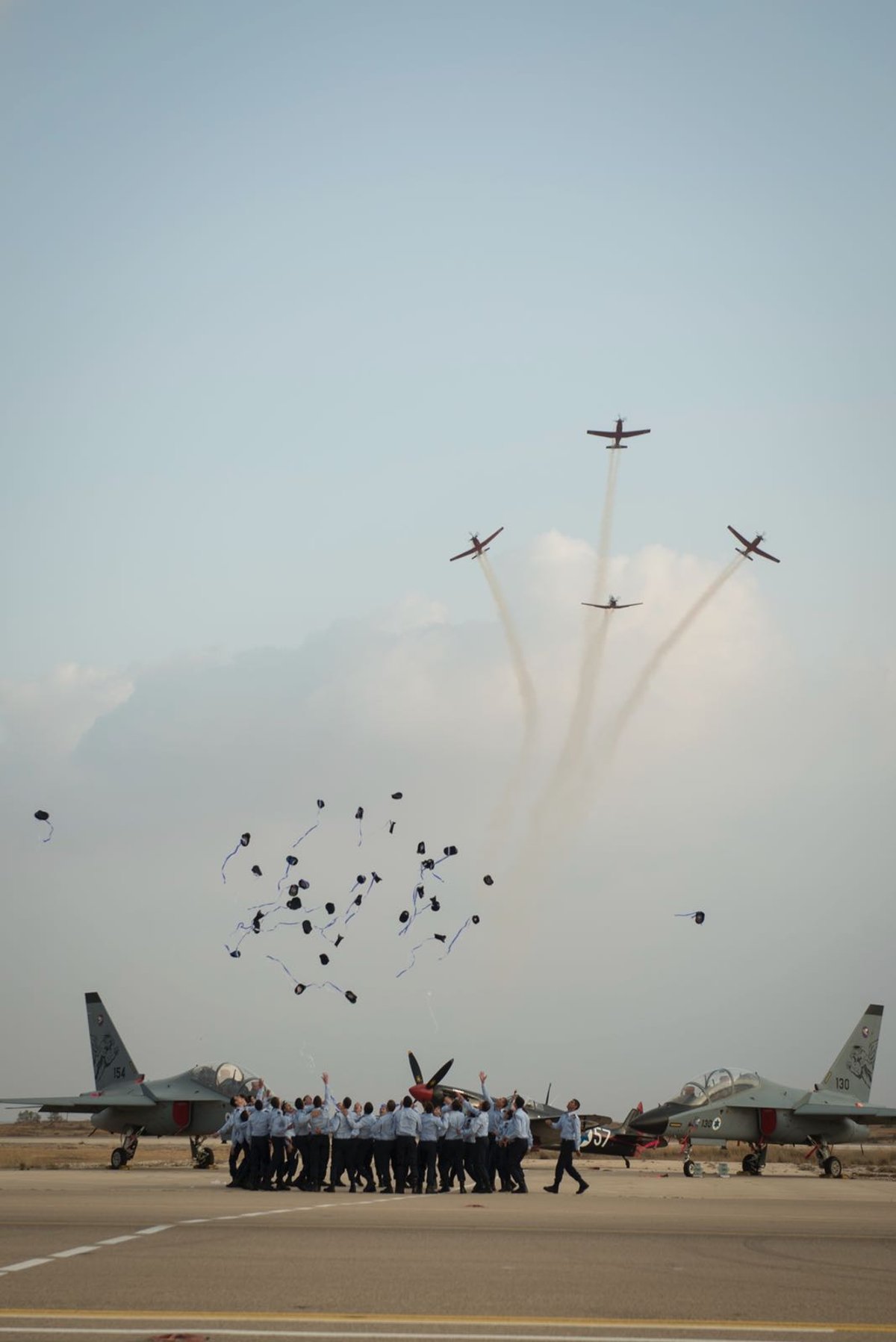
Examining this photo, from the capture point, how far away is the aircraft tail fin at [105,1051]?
4269 cm

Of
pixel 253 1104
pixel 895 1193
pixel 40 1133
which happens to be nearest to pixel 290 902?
pixel 253 1104

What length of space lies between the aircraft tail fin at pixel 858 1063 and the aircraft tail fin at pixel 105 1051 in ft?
71.4

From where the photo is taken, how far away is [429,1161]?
2517 cm

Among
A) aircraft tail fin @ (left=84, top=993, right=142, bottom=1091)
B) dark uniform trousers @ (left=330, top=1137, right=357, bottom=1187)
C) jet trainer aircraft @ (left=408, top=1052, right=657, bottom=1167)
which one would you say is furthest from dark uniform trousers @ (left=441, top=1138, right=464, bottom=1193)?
aircraft tail fin @ (left=84, top=993, right=142, bottom=1091)

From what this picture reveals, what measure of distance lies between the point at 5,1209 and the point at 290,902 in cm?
1662

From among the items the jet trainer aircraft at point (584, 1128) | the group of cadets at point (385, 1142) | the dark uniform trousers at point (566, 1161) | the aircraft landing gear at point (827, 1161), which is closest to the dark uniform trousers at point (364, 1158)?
the group of cadets at point (385, 1142)

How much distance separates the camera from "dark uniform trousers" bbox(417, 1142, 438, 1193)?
2500 cm

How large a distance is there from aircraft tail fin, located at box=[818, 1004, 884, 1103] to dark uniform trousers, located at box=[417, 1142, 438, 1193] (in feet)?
68.9

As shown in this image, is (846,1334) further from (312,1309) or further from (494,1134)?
(494,1134)

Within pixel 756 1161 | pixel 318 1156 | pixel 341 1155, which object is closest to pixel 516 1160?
pixel 341 1155

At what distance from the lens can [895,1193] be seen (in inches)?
1131

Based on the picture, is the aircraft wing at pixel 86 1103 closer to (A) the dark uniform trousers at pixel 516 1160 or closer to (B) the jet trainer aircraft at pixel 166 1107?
(B) the jet trainer aircraft at pixel 166 1107

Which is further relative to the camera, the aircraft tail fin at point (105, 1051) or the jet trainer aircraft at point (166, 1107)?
the aircraft tail fin at point (105, 1051)

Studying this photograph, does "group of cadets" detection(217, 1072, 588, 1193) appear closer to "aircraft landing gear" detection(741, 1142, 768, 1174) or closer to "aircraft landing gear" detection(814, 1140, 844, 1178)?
"aircraft landing gear" detection(741, 1142, 768, 1174)
